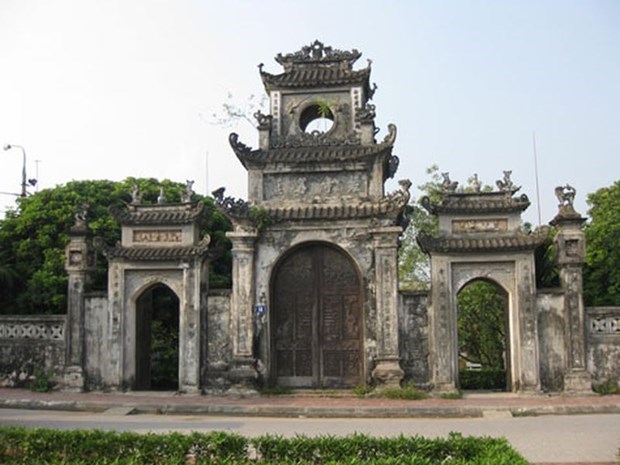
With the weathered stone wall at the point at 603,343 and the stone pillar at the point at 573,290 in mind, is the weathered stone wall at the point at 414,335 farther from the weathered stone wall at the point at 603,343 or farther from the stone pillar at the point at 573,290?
the weathered stone wall at the point at 603,343

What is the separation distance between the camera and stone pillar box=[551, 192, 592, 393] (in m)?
18.8

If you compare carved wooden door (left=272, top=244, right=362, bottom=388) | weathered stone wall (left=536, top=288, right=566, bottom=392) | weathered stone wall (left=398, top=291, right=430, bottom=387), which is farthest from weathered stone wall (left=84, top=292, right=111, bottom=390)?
weathered stone wall (left=536, top=288, right=566, bottom=392)

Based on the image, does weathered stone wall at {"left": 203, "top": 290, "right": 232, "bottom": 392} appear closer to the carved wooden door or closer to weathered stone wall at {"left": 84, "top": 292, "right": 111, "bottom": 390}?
the carved wooden door

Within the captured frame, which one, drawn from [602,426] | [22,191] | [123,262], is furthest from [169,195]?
[602,426]

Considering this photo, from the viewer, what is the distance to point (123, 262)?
20.8 meters

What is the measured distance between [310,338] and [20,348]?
8.77 m

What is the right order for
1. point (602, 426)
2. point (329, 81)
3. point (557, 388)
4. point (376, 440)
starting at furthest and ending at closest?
point (329, 81) → point (557, 388) → point (602, 426) → point (376, 440)

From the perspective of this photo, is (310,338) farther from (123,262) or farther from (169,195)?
(169,195)

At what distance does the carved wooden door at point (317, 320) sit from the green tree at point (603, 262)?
9.50 m

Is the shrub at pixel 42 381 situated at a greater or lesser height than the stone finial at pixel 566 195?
lesser

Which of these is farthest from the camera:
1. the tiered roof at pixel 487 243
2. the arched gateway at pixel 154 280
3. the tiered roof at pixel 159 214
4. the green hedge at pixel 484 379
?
the green hedge at pixel 484 379

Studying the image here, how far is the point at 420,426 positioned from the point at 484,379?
470 inches

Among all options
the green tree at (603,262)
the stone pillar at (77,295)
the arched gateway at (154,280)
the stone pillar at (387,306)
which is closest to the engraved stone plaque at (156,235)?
the arched gateway at (154,280)

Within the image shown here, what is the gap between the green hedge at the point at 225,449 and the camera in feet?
29.4
